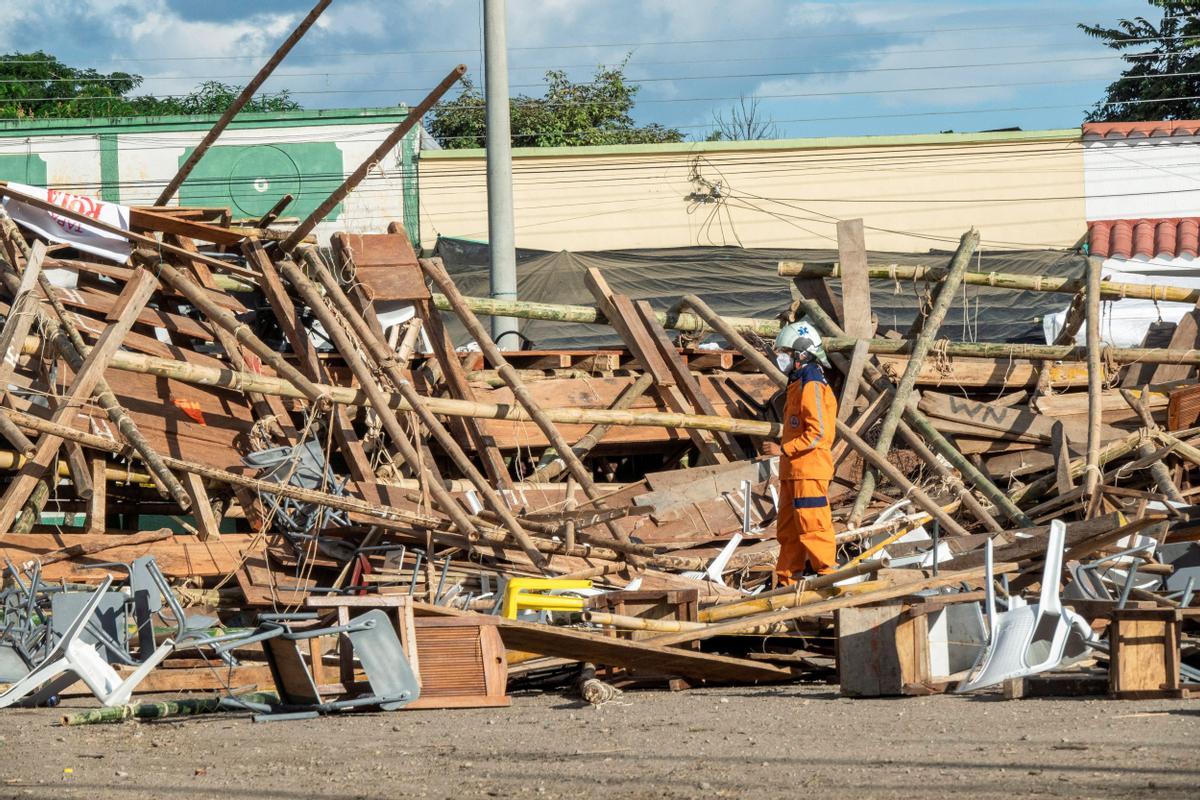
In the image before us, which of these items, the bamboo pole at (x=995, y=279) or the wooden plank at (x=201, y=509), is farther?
the bamboo pole at (x=995, y=279)

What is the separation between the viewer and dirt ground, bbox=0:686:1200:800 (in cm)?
495

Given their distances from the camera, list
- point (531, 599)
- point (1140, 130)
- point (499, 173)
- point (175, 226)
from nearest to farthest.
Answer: point (531, 599) < point (175, 226) < point (499, 173) < point (1140, 130)

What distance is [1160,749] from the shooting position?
525 centimetres

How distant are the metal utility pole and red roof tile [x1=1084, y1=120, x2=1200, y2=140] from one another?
1529 centimetres

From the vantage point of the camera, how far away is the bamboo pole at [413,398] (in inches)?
406

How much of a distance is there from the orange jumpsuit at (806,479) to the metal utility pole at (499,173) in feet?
14.4

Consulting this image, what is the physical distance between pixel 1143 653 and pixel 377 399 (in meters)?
6.10

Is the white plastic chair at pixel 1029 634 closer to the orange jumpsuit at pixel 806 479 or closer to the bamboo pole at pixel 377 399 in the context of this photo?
the orange jumpsuit at pixel 806 479

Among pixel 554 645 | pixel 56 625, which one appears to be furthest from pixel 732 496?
pixel 56 625

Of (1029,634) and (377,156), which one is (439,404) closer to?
(377,156)

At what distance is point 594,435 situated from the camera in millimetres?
12812

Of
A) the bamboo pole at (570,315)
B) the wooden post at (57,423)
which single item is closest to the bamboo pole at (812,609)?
the wooden post at (57,423)

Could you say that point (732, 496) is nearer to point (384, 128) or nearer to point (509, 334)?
point (509, 334)

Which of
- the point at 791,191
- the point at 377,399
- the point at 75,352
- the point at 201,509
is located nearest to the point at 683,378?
the point at 377,399
